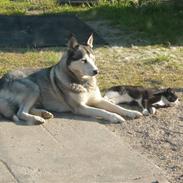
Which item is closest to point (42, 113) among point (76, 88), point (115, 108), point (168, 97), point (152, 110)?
point (76, 88)

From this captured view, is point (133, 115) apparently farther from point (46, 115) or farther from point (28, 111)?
point (28, 111)

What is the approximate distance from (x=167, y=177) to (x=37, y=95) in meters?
2.39

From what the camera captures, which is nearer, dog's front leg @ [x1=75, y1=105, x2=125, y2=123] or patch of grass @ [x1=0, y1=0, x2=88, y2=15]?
dog's front leg @ [x1=75, y1=105, x2=125, y2=123]

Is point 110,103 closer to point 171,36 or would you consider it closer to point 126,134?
point 126,134

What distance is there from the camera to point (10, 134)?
23.9 feet

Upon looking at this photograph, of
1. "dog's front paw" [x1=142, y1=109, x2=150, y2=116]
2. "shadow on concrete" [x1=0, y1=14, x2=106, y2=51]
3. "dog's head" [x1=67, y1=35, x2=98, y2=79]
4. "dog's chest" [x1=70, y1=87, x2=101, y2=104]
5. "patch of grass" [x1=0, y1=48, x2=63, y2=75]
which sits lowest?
"shadow on concrete" [x1=0, y1=14, x2=106, y2=51]

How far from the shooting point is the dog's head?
311 inches

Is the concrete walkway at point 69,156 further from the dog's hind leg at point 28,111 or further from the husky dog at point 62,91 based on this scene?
the husky dog at point 62,91

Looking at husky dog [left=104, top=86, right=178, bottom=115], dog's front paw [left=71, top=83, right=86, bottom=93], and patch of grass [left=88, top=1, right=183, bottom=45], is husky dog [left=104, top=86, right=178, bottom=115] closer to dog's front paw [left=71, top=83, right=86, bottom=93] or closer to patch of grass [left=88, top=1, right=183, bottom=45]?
dog's front paw [left=71, top=83, right=86, bottom=93]

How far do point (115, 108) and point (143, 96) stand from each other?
18.8 inches

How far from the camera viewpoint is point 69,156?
6.63m

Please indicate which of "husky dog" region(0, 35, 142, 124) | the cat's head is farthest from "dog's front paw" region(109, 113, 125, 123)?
the cat's head

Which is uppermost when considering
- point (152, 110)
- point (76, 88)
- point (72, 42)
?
point (72, 42)

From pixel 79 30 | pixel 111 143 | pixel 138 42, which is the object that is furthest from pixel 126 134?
pixel 79 30
